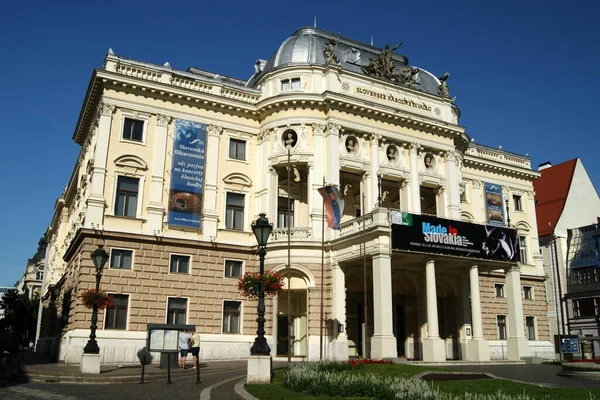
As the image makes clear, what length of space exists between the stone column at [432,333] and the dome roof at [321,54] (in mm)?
15807

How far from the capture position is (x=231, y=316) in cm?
3375

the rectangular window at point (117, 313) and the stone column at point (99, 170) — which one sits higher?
the stone column at point (99, 170)

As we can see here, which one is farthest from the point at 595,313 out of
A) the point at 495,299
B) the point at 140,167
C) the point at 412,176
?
the point at 140,167

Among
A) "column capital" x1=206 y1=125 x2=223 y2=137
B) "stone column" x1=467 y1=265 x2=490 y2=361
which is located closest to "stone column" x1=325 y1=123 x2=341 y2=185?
"column capital" x1=206 y1=125 x2=223 y2=137

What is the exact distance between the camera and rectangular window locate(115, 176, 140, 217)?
32.5 metres

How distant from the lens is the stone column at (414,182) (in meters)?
38.2

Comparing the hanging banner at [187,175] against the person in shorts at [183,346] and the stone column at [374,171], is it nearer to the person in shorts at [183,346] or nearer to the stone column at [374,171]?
the person in shorts at [183,346]

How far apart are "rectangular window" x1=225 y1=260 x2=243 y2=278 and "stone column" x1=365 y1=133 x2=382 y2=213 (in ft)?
30.6

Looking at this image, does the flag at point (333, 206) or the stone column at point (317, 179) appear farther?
the stone column at point (317, 179)

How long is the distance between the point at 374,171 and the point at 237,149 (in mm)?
9354

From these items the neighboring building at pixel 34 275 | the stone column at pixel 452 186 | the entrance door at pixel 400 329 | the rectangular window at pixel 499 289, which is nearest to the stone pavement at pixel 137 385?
the entrance door at pixel 400 329

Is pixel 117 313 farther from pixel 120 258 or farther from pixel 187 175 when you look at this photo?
pixel 187 175

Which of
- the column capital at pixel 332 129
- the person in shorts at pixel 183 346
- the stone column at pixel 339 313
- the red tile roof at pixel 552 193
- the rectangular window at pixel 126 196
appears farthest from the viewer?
the red tile roof at pixel 552 193

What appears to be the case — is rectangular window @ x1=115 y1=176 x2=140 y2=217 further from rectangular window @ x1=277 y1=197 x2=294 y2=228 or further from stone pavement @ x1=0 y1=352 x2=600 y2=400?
stone pavement @ x1=0 y1=352 x2=600 y2=400
